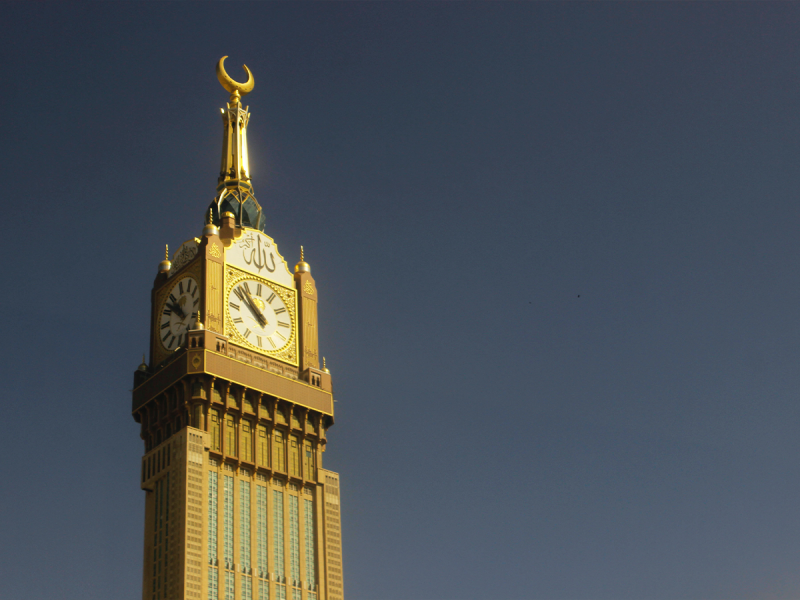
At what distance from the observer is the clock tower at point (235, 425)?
118875 mm

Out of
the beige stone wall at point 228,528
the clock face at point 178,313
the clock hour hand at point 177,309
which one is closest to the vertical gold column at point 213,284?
the clock face at point 178,313

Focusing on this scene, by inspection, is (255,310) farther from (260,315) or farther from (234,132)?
(234,132)

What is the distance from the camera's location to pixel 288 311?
136000 mm

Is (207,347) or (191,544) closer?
(191,544)

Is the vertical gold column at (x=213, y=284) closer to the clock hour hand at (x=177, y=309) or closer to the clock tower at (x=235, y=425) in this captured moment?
the clock tower at (x=235, y=425)

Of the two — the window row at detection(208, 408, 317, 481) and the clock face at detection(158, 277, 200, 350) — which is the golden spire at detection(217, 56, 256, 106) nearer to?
the clock face at detection(158, 277, 200, 350)

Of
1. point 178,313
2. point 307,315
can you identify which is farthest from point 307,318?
point 178,313

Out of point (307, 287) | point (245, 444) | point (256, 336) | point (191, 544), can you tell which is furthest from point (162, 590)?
point (307, 287)

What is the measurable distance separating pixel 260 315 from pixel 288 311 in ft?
12.1

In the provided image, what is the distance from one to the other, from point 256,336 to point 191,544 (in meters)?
23.1

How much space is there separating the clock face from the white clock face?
3.53 metres

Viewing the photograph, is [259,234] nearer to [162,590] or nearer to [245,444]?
[245,444]

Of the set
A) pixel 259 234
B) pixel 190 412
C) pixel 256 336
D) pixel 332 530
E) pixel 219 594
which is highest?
pixel 259 234

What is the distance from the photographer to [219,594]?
4562 inches
